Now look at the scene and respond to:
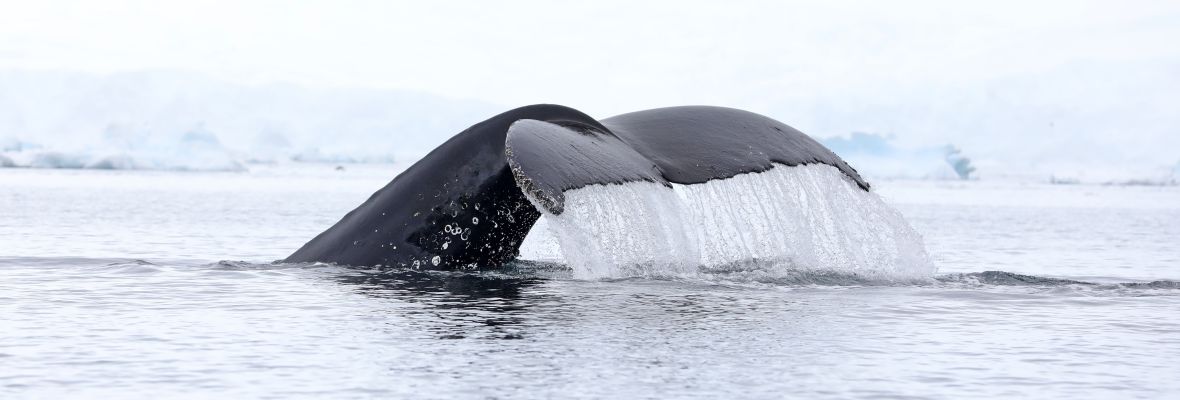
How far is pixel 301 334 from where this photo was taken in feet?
25.1

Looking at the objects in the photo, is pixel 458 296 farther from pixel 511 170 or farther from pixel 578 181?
pixel 578 181

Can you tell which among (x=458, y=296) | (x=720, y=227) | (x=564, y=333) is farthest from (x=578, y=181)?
(x=720, y=227)

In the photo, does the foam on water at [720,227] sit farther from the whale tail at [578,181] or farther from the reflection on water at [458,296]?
the reflection on water at [458,296]

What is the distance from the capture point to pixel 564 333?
7691 mm

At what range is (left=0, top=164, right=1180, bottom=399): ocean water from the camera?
20.5ft

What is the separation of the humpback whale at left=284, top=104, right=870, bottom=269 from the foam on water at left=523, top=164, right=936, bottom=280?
0.15 meters

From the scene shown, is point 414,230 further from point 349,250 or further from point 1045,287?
point 1045,287

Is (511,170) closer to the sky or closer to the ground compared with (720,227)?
closer to the sky

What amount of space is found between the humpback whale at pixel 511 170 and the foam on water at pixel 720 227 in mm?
150

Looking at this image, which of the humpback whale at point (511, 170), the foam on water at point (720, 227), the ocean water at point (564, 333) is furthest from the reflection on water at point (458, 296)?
the foam on water at point (720, 227)

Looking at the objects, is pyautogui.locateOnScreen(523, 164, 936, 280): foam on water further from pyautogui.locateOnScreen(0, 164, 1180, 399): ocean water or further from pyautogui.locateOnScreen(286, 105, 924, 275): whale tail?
pyautogui.locateOnScreen(0, 164, 1180, 399): ocean water

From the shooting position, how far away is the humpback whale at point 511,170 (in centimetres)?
848

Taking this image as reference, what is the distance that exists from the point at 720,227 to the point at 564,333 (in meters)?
3.19

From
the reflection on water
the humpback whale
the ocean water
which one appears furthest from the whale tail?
the ocean water
